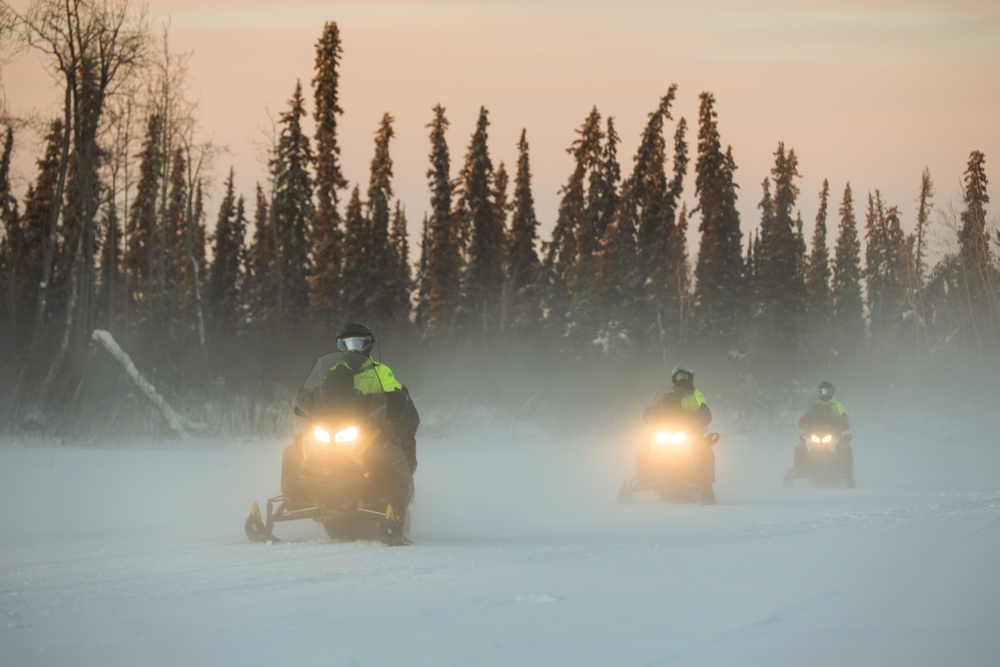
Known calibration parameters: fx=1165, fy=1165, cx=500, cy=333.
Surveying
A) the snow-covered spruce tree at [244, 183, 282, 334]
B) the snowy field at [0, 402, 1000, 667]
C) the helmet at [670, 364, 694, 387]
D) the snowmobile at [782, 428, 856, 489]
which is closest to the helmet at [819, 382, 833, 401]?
the snowmobile at [782, 428, 856, 489]

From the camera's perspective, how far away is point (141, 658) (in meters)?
4.73

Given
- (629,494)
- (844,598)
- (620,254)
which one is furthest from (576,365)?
(844,598)

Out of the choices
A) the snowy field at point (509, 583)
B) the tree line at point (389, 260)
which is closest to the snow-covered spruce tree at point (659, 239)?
the tree line at point (389, 260)

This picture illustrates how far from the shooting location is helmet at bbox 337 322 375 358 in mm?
10031

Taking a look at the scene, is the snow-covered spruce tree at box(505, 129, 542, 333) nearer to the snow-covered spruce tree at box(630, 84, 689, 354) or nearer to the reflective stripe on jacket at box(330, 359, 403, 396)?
the snow-covered spruce tree at box(630, 84, 689, 354)

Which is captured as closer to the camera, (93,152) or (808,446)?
(808,446)

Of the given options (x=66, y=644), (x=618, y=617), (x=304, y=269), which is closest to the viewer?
(x=66, y=644)

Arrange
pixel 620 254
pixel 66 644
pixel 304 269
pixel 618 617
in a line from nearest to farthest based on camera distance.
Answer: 1. pixel 66 644
2. pixel 618 617
3. pixel 620 254
4. pixel 304 269

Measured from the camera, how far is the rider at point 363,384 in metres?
9.74

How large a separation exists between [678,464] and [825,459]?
6011mm

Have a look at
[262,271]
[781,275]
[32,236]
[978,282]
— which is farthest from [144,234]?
[978,282]

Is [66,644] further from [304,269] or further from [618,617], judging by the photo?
[304,269]

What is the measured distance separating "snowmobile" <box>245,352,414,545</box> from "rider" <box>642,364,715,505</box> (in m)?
6.73

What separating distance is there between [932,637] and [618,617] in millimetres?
1419
